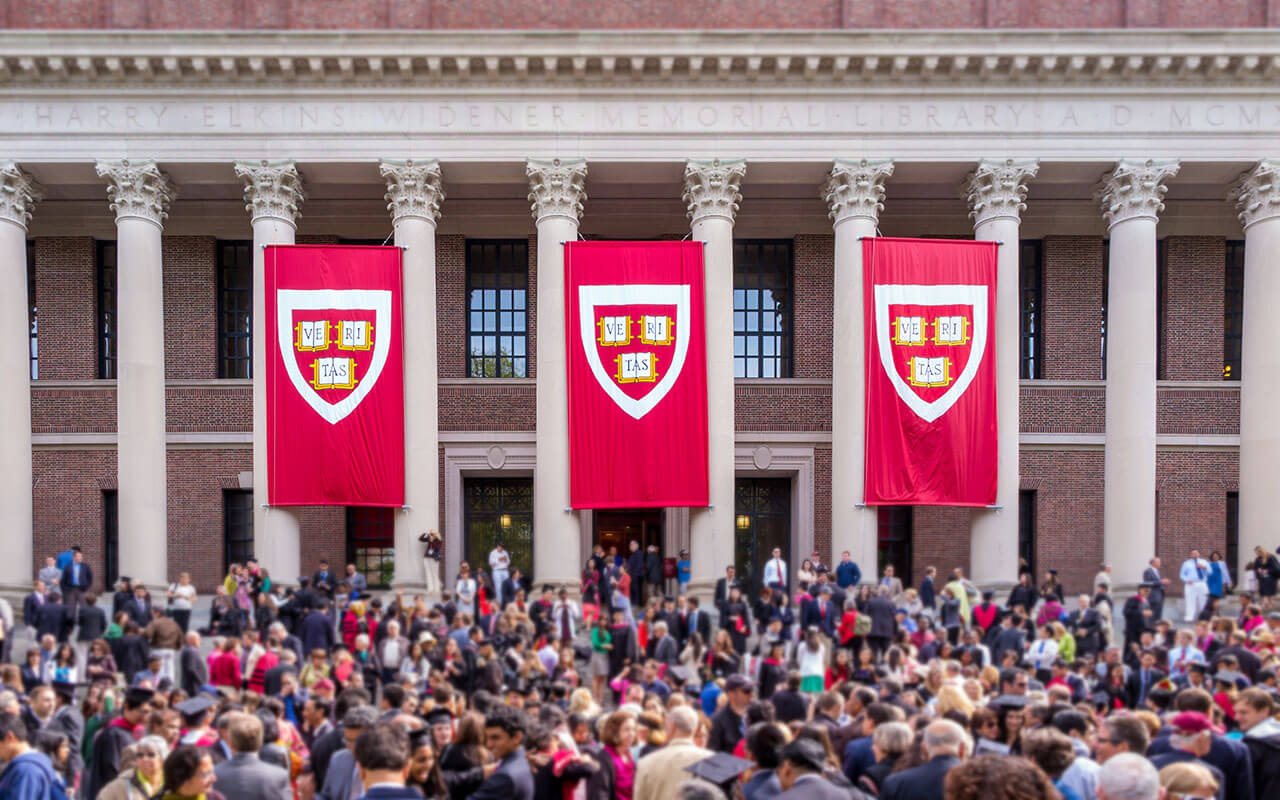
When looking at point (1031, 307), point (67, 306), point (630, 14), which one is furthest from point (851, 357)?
point (67, 306)

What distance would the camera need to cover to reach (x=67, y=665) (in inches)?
736

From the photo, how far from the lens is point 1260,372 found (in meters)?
29.4

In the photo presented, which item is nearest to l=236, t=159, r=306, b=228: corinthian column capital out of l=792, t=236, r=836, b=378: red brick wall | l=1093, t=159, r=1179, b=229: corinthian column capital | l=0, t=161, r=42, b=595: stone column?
l=0, t=161, r=42, b=595: stone column

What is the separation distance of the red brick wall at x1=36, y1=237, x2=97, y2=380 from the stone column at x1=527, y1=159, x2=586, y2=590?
1259 cm

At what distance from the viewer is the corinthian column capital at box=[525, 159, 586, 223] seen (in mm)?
29188

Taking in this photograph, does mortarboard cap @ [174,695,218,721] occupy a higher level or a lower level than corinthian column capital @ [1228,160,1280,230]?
lower

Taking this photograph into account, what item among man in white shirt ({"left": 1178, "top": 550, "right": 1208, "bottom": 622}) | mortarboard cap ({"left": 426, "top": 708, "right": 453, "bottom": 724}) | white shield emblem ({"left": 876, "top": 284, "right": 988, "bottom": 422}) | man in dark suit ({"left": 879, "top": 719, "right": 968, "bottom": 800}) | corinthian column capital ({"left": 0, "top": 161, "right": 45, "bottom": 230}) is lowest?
man in white shirt ({"left": 1178, "top": 550, "right": 1208, "bottom": 622})

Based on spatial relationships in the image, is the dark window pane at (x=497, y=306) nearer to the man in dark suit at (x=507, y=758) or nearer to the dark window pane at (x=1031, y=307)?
the dark window pane at (x=1031, y=307)

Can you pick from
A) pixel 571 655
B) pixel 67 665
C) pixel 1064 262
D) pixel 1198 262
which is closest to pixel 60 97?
pixel 67 665

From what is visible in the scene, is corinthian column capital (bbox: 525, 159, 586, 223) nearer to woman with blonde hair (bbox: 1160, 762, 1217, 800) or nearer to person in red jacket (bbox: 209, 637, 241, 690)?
person in red jacket (bbox: 209, 637, 241, 690)

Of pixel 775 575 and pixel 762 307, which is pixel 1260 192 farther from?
pixel 775 575

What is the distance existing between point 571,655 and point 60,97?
1894cm

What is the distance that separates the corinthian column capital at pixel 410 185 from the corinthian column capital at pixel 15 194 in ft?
27.1

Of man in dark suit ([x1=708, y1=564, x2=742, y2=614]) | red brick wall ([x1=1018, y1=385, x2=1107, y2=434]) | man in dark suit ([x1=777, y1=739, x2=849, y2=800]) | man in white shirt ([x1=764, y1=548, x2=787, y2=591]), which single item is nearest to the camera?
man in dark suit ([x1=777, y1=739, x2=849, y2=800])
